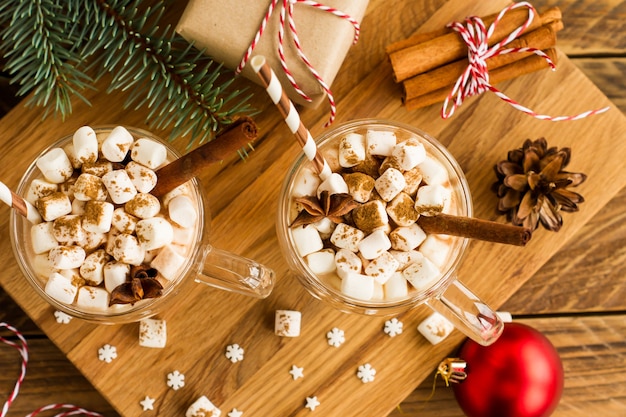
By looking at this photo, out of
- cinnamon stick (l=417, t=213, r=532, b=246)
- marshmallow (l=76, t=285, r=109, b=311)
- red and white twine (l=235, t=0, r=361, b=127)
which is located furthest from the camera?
red and white twine (l=235, t=0, r=361, b=127)

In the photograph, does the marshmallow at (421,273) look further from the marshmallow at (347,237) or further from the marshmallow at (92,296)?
the marshmallow at (92,296)

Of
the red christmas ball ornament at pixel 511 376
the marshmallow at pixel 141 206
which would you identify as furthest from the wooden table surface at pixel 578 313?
the marshmallow at pixel 141 206

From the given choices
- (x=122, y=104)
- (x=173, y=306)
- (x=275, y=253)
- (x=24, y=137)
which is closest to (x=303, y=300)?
(x=275, y=253)

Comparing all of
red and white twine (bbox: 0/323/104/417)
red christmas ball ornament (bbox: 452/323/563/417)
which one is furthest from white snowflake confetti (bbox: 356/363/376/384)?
red and white twine (bbox: 0/323/104/417)

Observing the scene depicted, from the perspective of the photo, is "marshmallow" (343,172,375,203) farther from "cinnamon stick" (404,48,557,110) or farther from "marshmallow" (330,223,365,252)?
"cinnamon stick" (404,48,557,110)

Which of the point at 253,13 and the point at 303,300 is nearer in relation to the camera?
the point at 253,13

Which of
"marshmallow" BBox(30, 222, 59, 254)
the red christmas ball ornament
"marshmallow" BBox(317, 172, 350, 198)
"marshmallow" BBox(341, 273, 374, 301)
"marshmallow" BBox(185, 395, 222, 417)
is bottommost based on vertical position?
the red christmas ball ornament

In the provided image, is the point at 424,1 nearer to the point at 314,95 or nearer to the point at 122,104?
the point at 314,95
